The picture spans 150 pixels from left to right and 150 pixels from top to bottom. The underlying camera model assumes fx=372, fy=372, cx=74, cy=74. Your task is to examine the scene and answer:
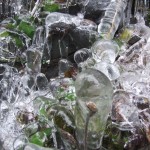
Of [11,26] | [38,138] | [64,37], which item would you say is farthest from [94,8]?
[38,138]

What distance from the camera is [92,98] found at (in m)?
1.10

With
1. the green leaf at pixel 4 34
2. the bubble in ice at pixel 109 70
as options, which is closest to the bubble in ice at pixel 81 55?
the bubble in ice at pixel 109 70

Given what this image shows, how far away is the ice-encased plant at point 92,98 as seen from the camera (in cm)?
110

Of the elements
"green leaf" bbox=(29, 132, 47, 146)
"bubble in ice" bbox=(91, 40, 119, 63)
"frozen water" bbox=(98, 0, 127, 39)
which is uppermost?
"frozen water" bbox=(98, 0, 127, 39)

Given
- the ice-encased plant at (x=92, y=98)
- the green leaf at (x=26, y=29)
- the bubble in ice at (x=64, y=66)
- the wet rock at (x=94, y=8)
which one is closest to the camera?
the ice-encased plant at (x=92, y=98)

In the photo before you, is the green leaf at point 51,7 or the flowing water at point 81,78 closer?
the flowing water at point 81,78

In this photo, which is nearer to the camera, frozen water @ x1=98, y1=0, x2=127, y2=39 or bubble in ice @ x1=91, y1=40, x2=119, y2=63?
bubble in ice @ x1=91, y1=40, x2=119, y2=63

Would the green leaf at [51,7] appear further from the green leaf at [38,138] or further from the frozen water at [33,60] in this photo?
the green leaf at [38,138]

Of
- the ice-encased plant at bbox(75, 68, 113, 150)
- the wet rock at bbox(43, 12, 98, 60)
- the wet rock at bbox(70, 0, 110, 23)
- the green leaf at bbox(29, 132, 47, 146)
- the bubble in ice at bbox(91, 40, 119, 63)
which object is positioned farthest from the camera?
the wet rock at bbox(70, 0, 110, 23)

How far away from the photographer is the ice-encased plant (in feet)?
3.60

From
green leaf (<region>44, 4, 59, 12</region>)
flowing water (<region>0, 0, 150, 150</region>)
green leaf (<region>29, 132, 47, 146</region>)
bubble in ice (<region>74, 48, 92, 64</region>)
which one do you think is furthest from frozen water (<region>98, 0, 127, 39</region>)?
green leaf (<region>29, 132, 47, 146</region>)

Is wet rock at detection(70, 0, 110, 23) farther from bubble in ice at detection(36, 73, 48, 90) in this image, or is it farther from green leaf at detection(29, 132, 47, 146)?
green leaf at detection(29, 132, 47, 146)

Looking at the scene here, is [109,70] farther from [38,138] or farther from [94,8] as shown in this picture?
[94,8]

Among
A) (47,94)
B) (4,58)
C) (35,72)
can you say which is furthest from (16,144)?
(4,58)
